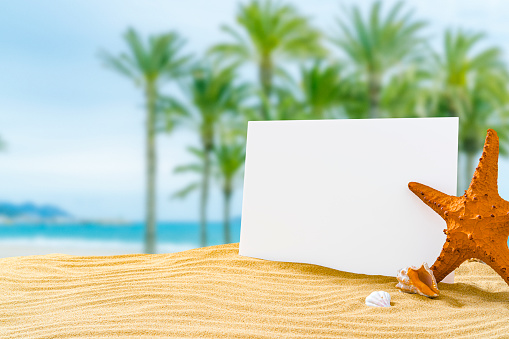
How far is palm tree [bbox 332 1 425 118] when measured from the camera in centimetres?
1170

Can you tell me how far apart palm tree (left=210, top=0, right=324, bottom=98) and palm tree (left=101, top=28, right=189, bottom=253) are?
47.6 inches

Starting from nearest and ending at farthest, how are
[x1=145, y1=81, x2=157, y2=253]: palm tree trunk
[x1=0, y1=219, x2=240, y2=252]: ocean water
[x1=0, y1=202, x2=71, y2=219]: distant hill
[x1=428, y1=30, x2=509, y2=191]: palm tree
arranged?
[x1=145, y1=81, x2=157, y2=253]: palm tree trunk < [x1=428, y1=30, x2=509, y2=191]: palm tree < [x1=0, y1=202, x2=71, y2=219]: distant hill < [x1=0, y1=219, x2=240, y2=252]: ocean water

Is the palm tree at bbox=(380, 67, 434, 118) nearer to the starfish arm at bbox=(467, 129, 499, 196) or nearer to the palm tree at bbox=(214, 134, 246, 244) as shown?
the palm tree at bbox=(214, 134, 246, 244)

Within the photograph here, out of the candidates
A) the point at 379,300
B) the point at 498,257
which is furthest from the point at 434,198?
the point at 379,300

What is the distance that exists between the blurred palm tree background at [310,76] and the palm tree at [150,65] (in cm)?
3

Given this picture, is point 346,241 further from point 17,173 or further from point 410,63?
point 17,173

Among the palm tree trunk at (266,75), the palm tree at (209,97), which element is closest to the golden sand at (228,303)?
the palm tree trunk at (266,75)

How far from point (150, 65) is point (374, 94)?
6.29 m

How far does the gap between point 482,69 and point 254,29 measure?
21.9ft

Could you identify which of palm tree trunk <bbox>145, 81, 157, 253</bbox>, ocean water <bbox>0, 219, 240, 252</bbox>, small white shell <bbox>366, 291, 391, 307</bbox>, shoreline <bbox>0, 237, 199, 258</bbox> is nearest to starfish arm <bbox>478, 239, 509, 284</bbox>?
small white shell <bbox>366, 291, 391, 307</bbox>

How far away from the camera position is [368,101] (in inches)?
482

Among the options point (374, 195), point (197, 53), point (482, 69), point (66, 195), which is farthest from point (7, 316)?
point (66, 195)

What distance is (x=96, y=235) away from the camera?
72.3 feet

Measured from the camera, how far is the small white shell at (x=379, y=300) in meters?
2.43
